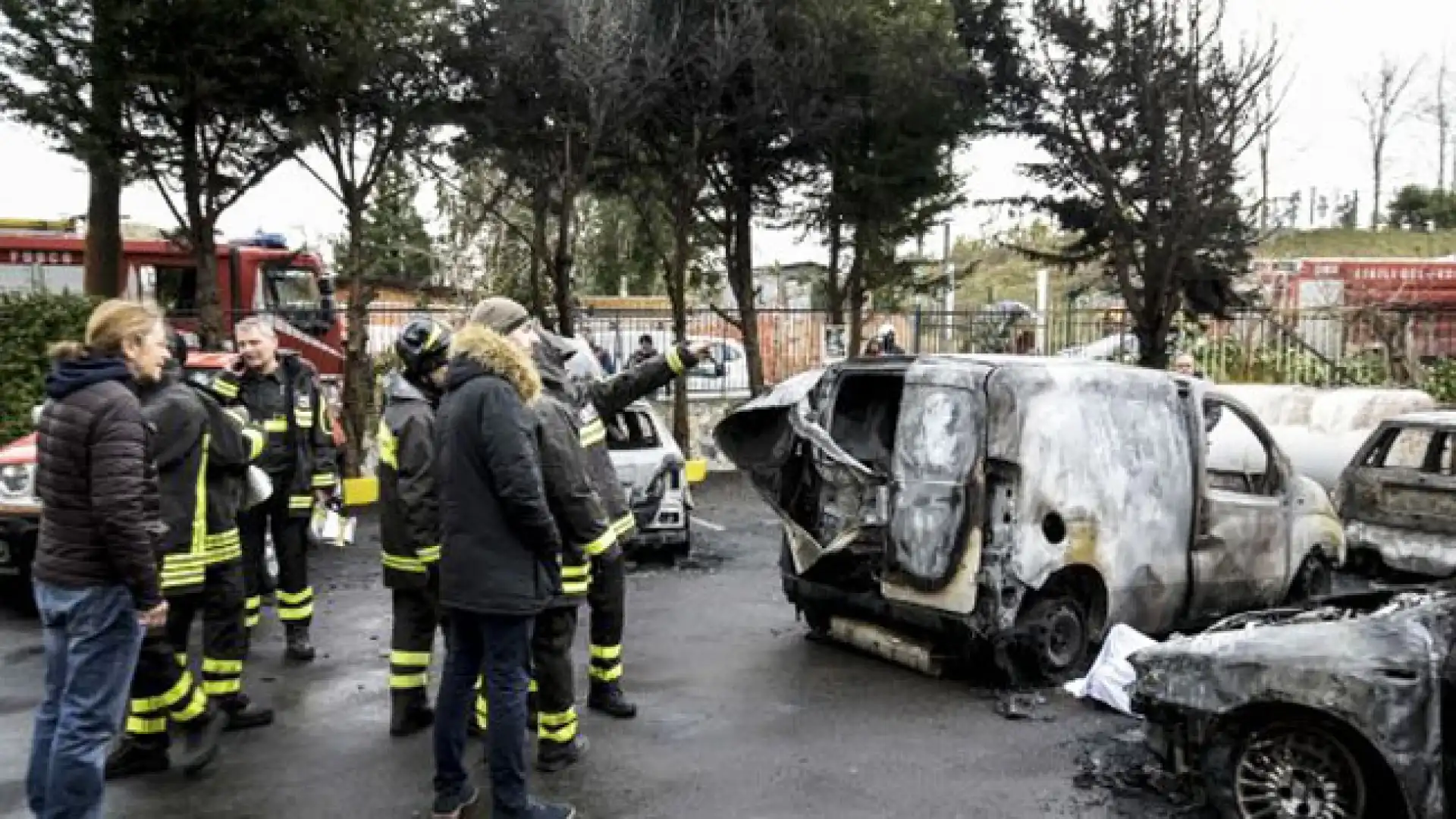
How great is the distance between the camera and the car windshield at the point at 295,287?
17.1 metres

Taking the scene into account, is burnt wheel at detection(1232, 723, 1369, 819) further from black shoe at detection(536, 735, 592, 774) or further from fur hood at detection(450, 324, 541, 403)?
fur hood at detection(450, 324, 541, 403)

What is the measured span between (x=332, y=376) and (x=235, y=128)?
3.84 metres

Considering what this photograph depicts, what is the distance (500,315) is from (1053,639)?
3.79 meters

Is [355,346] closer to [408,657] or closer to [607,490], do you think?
[408,657]

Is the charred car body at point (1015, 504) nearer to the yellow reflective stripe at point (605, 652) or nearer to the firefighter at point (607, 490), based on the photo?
the firefighter at point (607, 490)

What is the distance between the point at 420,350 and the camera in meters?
5.65

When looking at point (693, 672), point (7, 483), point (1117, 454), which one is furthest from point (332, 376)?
point (1117, 454)

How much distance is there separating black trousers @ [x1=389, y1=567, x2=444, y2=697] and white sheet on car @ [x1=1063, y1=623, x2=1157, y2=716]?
3.49 metres

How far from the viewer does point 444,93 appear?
13273mm

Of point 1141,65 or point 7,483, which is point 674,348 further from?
point 1141,65

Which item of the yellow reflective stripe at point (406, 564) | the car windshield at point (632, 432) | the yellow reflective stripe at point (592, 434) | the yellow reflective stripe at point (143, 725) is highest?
the yellow reflective stripe at point (592, 434)

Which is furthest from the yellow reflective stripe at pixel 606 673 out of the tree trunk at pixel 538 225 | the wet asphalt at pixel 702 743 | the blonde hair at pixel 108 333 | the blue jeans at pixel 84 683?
the tree trunk at pixel 538 225

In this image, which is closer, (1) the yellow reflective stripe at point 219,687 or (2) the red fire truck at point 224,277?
(1) the yellow reflective stripe at point 219,687

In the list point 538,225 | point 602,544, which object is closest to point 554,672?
point 602,544
